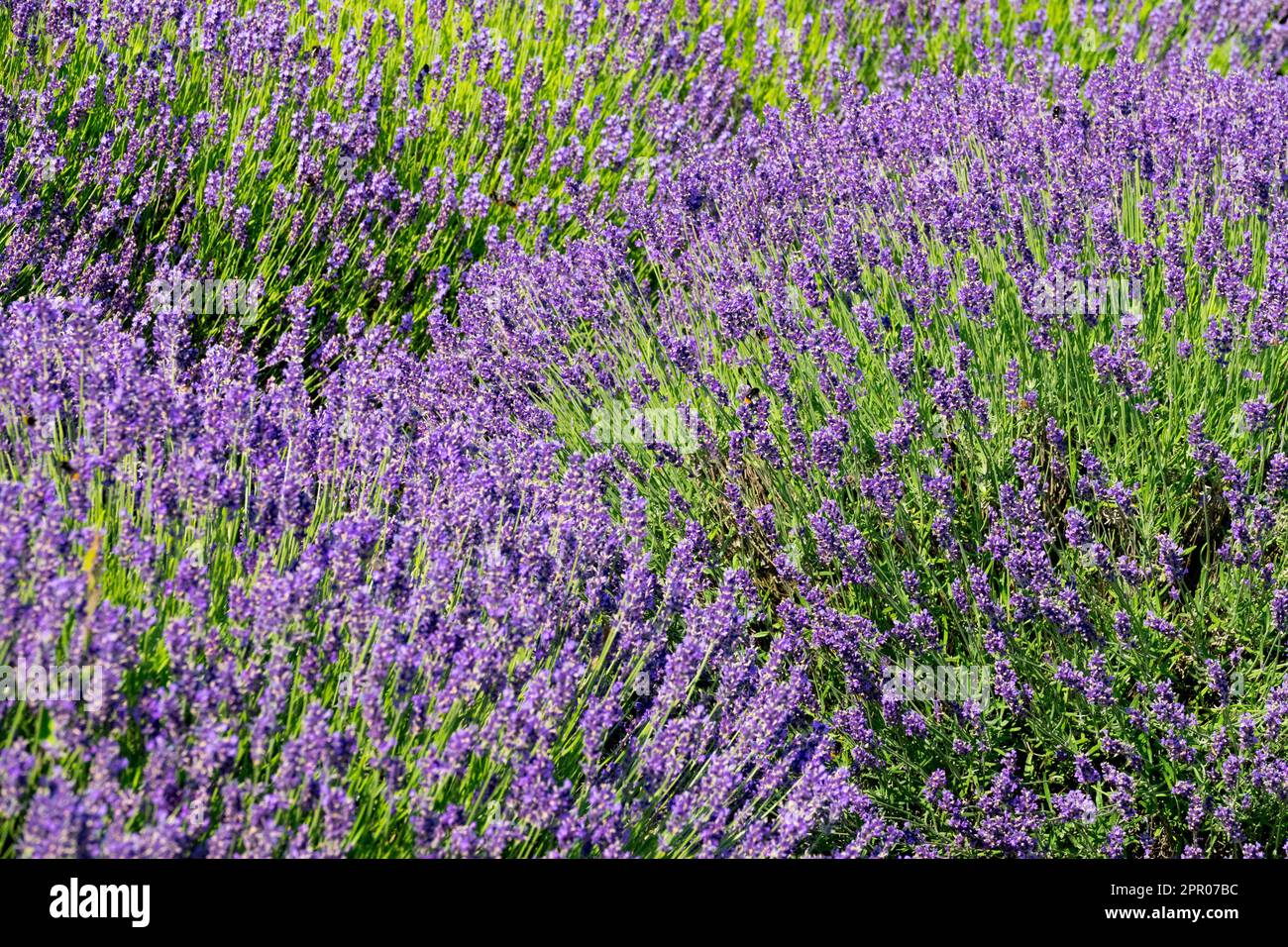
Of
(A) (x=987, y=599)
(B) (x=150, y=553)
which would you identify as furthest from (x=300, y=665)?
(A) (x=987, y=599)

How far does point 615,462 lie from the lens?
2.95 metres

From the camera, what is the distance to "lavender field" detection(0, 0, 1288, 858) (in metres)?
1.89

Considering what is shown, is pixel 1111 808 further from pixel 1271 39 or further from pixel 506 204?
pixel 1271 39

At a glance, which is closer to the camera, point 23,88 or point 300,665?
point 300,665

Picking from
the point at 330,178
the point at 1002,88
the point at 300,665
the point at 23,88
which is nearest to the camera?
the point at 300,665

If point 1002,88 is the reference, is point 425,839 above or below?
below

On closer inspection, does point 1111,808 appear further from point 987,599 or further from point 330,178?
point 330,178

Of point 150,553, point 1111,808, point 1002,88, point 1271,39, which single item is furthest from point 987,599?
point 1271,39

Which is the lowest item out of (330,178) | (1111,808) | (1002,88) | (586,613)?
(1111,808)

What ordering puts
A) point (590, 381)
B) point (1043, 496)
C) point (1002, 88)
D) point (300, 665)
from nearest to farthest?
point (300, 665) < point (1043, 496) < point (590, 381) < point (1002, 88)

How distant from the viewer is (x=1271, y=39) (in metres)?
5.68

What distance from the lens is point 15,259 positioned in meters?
3.23

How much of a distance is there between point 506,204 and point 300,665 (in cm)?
271

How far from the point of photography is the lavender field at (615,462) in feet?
6.21
